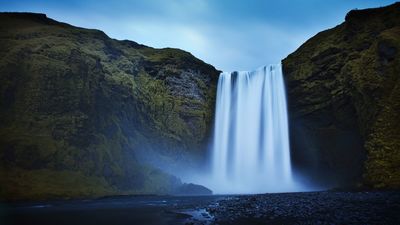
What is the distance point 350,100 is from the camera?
38.5m

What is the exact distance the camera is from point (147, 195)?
33406 mm

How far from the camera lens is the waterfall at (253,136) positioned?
44688mm

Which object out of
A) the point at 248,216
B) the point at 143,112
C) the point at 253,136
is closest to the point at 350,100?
the point at 253,136

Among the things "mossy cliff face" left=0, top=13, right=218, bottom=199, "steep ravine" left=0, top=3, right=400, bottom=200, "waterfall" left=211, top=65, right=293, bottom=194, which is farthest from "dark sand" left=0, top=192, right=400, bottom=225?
"waterfall" left=211, top=65, right=293, bottom=194

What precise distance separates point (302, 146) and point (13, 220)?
3587cm

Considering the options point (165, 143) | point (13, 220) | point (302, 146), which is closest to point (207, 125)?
point (165, 143)

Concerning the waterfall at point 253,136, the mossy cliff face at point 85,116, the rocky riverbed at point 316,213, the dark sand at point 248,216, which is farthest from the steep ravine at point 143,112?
the rocky riverbed at point 316,213

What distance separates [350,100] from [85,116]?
27785 millimetres

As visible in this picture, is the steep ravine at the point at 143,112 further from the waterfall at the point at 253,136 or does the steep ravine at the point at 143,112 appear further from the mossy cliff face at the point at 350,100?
the waterfall at the point at 253,136

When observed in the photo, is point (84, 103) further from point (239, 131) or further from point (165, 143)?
point (239, 131)

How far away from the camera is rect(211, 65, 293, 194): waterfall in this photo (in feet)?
147

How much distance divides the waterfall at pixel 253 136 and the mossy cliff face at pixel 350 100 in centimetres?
205

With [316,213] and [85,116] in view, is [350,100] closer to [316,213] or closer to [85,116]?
[316,213]

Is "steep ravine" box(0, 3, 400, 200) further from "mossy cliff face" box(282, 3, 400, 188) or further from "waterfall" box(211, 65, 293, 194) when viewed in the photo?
"waterfall" box(211, 65, 293, 194)
